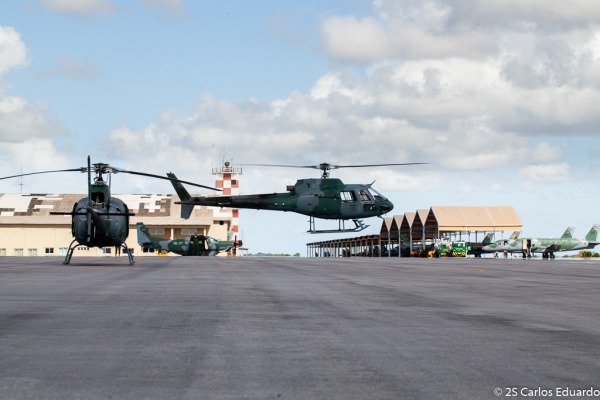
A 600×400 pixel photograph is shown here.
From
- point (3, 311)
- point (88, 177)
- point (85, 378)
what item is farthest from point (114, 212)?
point (85, 378)

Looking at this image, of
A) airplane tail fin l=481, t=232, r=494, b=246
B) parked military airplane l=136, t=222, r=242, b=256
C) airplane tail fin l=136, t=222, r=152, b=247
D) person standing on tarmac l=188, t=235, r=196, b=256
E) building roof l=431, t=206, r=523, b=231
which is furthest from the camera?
airplane tail fin l=481, t=232, r=494, b=246

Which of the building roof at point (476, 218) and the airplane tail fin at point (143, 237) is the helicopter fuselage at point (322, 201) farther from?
the building roof at point (476, 218)

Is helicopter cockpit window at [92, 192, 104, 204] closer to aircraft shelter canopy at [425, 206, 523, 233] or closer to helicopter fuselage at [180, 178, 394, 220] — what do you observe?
helicopter fuselage at [180, 178, 394, 220]

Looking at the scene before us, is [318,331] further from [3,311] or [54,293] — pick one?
[54,293]

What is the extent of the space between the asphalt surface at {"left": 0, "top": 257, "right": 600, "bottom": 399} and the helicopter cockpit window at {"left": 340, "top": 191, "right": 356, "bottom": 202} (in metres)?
38.8

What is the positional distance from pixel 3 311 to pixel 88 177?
23219 mm

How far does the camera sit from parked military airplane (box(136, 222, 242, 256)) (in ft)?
294

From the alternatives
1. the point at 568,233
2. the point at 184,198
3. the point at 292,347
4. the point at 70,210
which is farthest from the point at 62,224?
the point at 292,347

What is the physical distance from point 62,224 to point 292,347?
101884 mm

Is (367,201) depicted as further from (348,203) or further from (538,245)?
(538,245)

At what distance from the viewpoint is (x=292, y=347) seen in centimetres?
937

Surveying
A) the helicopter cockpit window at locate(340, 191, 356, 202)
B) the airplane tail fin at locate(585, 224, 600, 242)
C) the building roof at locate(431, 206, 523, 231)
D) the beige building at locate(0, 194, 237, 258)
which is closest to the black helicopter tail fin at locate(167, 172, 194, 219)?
the helicopter cockpit window at locate(340, 191, 356, 202)

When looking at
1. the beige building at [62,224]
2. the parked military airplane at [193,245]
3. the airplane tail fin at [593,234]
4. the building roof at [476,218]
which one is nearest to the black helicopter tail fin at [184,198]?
the parked military airplane at [193,245]

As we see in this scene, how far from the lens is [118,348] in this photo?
29.8 feet
